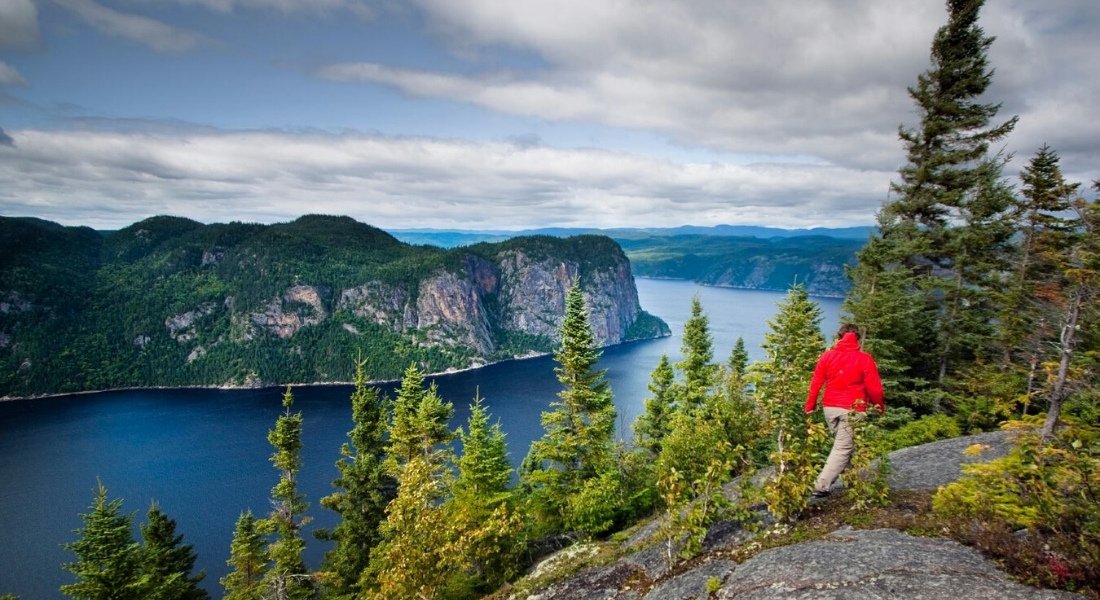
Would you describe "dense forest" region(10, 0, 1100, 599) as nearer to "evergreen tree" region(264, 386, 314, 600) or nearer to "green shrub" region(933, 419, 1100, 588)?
"evergreen tree" region(264, 386, 314, 600)

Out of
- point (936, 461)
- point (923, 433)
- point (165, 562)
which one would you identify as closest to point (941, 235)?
point (923, 433)

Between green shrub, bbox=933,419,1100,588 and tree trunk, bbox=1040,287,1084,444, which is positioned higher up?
tree trunk, bbox=1040,287,1084,444

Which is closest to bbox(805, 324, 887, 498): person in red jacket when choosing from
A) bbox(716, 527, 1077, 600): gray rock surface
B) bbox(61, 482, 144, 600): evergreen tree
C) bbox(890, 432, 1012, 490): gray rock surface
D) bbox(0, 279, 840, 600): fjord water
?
bbox(716, 527, 1077, 600): gray rock surface

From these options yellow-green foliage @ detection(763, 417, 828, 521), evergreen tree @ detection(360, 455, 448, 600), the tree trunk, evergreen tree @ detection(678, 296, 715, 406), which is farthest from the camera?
evergreen tree @ detection(678, 296, 715, 406)

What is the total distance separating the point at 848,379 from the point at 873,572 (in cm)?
380

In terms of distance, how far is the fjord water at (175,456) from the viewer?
71812 mm

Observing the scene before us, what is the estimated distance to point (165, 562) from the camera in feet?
113

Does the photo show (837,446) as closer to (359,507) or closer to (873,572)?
(873,572)

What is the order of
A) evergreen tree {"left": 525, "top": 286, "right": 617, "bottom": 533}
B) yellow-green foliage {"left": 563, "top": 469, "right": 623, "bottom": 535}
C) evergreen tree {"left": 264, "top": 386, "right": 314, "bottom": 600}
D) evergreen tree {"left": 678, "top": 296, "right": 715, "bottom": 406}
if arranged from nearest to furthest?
→ yellow-green foliage {"left": 563, "top": 469, "right": 623, "bottom": 535} → evergreen tree {"left": 525, "top": 286, "right": 617, "bottom": 533} → evergreen tree {"left": 264, "top": 386, "right": 314, "bottom": 600} → evergreen tree {"left": 678, "top": 296, "right": 715, "bottom": 406}

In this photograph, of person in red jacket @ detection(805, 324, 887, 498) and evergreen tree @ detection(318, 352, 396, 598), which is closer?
person in red jacket @ detection(805, 324, 887, 498)

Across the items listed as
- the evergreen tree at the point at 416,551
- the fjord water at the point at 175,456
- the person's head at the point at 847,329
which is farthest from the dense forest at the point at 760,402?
the fjord water at the point at 175,456

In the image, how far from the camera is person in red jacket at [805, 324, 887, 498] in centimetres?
1043

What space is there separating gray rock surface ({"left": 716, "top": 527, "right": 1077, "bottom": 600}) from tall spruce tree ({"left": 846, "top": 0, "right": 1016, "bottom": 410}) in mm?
15924

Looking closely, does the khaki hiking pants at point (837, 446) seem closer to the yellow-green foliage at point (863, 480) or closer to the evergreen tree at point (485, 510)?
the yellow-green foliage at point (863, 480)
